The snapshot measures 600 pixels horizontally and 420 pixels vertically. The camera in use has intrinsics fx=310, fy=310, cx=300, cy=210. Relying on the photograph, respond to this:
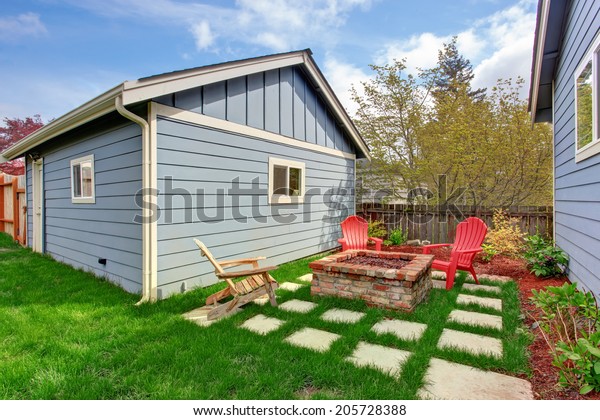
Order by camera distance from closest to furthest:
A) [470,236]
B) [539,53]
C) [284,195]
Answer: [470,236]
[539,53]
[284,195]

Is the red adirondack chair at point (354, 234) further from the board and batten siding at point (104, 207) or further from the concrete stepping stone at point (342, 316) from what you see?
the board and batten siding at point (104, 207)

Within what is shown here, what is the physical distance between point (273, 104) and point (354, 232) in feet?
9.43

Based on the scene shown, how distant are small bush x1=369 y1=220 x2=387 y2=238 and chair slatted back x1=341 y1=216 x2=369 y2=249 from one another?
2597mm

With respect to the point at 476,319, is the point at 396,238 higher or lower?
higher

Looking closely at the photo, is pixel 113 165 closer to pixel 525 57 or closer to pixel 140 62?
pixel 140 62

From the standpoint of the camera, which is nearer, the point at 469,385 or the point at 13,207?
the point at 469,385

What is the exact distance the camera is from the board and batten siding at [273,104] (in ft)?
14.9

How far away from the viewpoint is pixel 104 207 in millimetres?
4863

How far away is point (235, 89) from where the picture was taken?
16.5 ft

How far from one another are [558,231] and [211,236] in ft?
19.4

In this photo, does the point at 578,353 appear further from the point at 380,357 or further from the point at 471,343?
the point at 380,357

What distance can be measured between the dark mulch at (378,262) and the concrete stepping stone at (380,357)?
1.70 metres

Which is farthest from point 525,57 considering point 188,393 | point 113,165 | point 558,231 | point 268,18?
point 188,393

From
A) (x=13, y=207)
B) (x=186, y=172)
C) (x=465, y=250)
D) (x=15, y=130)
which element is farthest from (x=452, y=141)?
(x=15, y=130)
